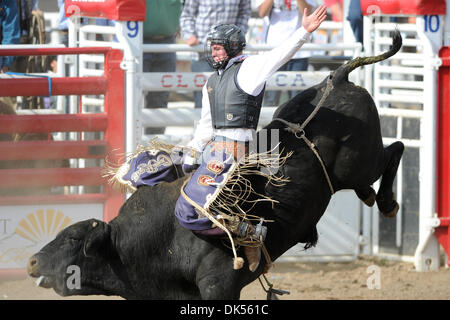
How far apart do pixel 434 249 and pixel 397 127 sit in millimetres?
1208

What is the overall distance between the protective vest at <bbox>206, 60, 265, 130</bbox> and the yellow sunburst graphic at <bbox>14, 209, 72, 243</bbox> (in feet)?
8.64

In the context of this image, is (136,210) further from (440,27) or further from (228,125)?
(440,27)

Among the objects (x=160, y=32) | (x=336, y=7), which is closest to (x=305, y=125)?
(x=160, y=32)

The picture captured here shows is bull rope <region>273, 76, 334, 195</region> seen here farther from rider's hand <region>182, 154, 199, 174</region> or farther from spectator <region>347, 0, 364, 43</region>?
spectator <region>347, 0, 364, 43</region>

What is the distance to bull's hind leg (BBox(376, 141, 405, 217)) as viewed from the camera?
6.04 meters

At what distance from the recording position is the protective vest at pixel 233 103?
5.21 metres

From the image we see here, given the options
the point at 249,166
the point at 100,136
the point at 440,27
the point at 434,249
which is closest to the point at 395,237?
the point at 434,249

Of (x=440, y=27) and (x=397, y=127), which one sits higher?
(x=440, y=27)

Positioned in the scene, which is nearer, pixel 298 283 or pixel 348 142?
pixel 348 142

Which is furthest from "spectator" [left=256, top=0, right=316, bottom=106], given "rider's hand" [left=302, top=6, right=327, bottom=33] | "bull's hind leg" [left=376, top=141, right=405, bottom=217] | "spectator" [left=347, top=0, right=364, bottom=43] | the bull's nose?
the bull's nose

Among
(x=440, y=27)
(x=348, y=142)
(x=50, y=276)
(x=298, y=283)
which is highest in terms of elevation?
Answer: (x=440, y=27)

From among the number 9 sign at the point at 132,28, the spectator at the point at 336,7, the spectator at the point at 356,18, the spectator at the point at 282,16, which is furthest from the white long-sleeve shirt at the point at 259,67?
the spectator at the point at 336,7

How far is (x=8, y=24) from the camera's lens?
9000mm
